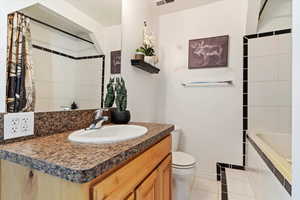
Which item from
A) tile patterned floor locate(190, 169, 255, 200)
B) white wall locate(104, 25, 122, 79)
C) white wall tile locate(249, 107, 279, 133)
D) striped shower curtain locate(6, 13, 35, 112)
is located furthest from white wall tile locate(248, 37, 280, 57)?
striped shower curtain locate(6, 13, 35, 112)

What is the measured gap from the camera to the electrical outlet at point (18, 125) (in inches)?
28.1

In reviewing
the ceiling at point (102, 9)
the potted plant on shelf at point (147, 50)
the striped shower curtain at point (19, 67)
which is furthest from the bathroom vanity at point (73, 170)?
the potted plant on shelf at point (147, 50)

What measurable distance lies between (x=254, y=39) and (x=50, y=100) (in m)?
2.24

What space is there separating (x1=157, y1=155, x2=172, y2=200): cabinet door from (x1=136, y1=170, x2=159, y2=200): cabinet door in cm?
6

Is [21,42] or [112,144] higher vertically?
[21,42]

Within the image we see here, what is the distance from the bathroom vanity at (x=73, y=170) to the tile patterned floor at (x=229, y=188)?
121 centimetres

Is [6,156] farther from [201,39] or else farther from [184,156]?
[201,39]

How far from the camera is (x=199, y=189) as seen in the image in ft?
6.24

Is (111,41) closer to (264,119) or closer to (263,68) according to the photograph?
(263,68)

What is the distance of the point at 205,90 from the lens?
222 cm

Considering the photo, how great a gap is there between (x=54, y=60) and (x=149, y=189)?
88 cm

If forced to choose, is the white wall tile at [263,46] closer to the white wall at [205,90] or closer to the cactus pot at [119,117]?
the white wall at [205,90]

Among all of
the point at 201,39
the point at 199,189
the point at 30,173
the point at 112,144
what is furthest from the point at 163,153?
the point at 201,39
